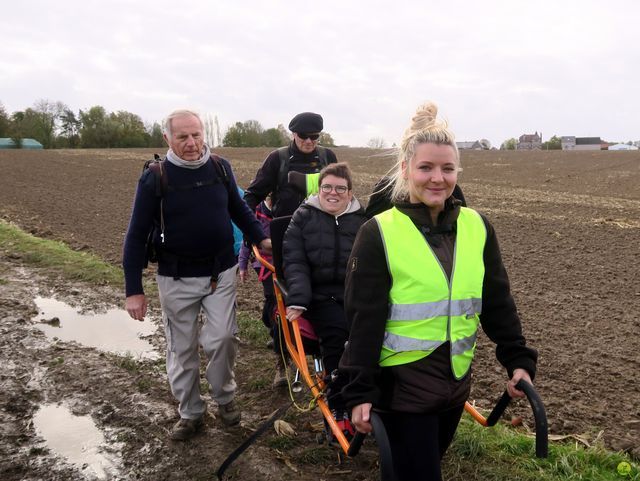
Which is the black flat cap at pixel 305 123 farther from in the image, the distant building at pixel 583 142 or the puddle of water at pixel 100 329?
the distant building at pixel 583 142

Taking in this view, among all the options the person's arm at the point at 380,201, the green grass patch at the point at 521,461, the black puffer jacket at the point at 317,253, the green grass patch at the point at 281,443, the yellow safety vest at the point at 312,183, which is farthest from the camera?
the yellow safety vest at the point at 312,183

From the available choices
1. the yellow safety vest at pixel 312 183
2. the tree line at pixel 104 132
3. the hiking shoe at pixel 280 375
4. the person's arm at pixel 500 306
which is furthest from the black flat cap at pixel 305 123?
the tree line at pixel 104 132

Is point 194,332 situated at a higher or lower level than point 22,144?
lower

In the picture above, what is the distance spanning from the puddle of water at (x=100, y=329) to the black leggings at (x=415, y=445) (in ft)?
12.2

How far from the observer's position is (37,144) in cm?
7638

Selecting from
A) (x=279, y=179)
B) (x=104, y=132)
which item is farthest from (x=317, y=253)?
(x=104, y=132)

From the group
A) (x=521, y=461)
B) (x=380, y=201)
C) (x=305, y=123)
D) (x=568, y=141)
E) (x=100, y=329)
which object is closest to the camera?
(x=380, y=201)

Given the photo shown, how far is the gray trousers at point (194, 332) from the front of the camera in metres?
3.95

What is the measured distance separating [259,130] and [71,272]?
76416 millimetres

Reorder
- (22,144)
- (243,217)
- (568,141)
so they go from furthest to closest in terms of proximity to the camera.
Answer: (568,141), (22,144), (243,217)

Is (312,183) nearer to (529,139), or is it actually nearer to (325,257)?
(325,257)

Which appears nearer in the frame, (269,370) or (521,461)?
(521,461)

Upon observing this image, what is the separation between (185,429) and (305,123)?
2613 millimetres

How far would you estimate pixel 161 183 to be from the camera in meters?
3.72
